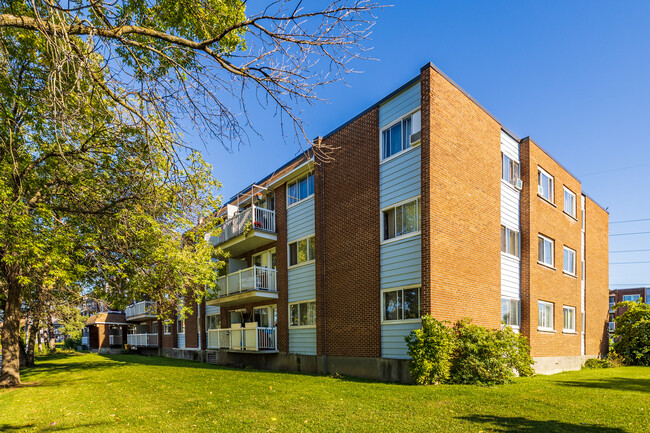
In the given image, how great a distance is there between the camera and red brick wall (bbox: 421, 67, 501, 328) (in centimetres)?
1335

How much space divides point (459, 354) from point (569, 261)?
12.5m

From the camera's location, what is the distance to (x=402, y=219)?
1459cm

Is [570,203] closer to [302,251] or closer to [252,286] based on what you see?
[302,251]

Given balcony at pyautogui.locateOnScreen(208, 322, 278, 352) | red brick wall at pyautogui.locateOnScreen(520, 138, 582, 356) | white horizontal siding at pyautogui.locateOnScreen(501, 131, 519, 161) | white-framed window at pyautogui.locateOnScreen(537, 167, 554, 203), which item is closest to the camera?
red brick wall at pyautogui.locateOnScreen(520, 138, 582, 356)

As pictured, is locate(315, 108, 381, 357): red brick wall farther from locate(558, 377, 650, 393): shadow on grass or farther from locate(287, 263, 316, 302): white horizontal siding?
locate(558, 377, 650, 393): shadow on grass

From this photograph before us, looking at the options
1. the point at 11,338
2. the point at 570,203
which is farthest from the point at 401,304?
the point at 570,203

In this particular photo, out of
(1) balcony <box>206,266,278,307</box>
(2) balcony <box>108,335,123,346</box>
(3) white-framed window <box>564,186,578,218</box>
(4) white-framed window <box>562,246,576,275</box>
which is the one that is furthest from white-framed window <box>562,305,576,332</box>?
(2) balcony <box>108,335,123,346</box>

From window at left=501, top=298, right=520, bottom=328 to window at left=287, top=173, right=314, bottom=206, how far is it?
924cm

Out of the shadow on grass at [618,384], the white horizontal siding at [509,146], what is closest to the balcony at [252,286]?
the white horizontal siding at [509,146]

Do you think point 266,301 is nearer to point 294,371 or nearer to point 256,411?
point 294,371

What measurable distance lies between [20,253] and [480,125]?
1537cm

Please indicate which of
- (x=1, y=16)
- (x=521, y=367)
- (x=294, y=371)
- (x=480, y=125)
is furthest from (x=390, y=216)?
Answer: (x=1, y=16)

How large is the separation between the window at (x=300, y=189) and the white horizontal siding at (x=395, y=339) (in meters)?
7.35

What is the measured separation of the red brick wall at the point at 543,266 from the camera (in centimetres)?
1756
